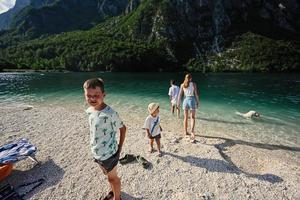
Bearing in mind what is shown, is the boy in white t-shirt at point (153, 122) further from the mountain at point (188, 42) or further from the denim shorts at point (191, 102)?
the mountain at point (188, 42)

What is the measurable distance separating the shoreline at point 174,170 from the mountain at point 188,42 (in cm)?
12230

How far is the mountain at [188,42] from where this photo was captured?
137 metres

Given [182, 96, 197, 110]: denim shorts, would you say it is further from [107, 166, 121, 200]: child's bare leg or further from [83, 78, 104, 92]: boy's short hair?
[83, 78, 104, 92]: boy's short hair

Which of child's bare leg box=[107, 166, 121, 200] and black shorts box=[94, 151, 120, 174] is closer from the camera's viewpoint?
black shorts box=[94, 151, 120, 174]

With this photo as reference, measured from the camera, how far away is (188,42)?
174m

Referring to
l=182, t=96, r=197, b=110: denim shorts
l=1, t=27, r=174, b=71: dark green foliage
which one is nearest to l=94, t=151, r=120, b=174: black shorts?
l=182, t=96, r=197, b=110: denim shorts

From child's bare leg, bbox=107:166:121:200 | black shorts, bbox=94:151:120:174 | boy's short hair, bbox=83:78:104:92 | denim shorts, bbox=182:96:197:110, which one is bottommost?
child's bare leg, bbox=107:166:121:200

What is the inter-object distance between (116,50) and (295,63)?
96043 mm

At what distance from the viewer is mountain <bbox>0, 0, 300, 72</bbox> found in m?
137

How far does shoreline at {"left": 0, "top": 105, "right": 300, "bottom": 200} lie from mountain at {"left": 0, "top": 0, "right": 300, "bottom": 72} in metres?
122

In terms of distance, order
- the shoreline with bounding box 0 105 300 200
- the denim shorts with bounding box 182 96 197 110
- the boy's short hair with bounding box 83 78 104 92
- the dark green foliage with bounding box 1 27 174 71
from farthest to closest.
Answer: the dark green foliage with bounding box 1 27 174 71 → the denim shorts with bounding box 182 96 197 110 → the shoreline with bounding box 0 105 300 200 → the boy's short hair with bounding box 83 78 104 92

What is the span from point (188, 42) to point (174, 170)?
173m

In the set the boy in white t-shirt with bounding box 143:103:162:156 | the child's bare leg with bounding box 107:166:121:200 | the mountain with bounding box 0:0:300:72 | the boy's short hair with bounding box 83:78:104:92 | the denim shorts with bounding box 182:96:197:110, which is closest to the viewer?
the boy's short hair with bounding box 83:78:104:92

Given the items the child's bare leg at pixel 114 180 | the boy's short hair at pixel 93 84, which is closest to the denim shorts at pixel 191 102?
the child's bare leg at pixel 114 180
